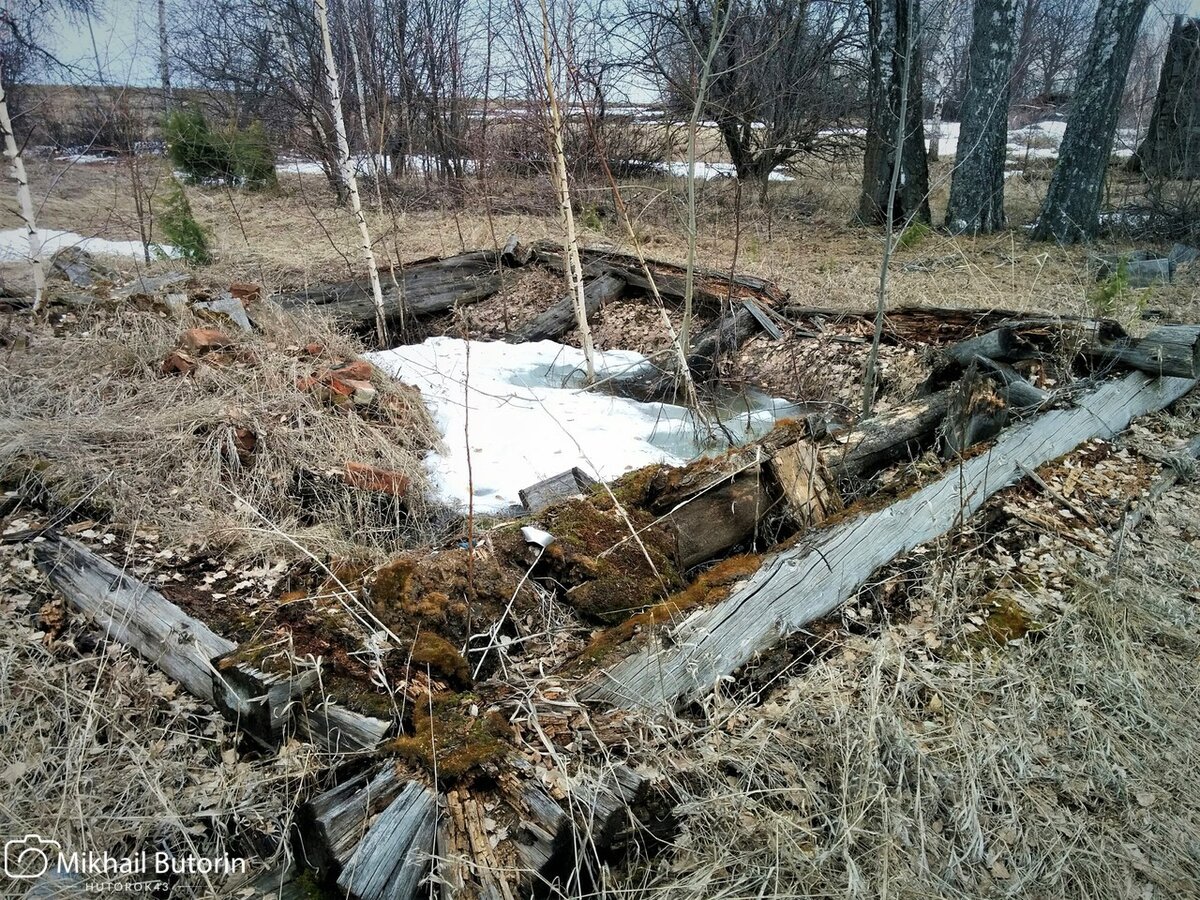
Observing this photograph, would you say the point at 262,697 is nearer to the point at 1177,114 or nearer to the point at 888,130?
the point at 888,130

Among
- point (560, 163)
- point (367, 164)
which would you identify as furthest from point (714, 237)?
point (367, 164)

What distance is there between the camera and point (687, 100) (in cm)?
805

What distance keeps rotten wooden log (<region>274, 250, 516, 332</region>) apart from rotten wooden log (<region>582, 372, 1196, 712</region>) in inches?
227

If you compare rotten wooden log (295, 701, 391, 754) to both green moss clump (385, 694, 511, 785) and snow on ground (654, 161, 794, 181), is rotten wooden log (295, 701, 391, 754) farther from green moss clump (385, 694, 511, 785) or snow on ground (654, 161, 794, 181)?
snow on ground (654, 161, 794, 181)

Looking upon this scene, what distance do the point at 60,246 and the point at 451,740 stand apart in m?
12.3

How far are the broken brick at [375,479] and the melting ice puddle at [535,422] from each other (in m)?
0.35

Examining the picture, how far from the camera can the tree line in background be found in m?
9.25

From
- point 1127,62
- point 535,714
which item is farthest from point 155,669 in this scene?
point 1127,62

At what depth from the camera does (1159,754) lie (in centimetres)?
235

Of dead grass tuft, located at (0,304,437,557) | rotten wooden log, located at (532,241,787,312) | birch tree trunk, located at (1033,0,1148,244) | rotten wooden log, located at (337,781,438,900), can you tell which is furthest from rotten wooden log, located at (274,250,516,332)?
birch tree trunk, located at (1033,0,1148,244)

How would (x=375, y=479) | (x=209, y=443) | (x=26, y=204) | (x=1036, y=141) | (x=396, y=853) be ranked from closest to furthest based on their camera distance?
1. (x=396, y=853)
2. (x=209, y=443)
3. (x=375, y=479)
4. (x=26, y=204)
5. (x=1036, y=141)

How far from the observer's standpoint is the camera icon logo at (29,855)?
2.02 m

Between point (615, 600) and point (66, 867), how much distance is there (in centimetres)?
184

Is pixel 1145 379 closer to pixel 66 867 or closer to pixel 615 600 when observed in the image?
pixel 615 600
